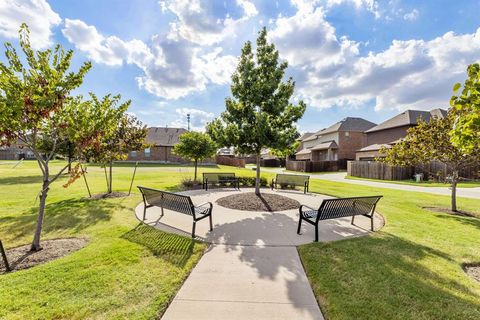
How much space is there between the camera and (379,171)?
22.7 metres

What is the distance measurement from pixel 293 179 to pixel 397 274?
8885 mm

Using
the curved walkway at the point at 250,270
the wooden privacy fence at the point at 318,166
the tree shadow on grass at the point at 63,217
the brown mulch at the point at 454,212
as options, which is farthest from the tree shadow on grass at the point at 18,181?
the wooden privacy fence at the point at 318,166

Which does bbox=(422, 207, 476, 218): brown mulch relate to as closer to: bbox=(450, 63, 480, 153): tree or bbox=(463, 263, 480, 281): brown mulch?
bbox=(463, 263, 480, 281): brown mulch

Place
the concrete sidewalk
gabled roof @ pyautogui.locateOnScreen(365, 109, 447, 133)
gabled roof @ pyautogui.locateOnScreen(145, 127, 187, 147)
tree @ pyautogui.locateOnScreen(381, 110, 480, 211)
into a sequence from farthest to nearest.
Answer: gabled roof @ pyautogui.locateOnScreen(145, 127, 187, 147) < gabled roof @ pyautogui.locateOnScreen(365, 109, 447, 133) < tree @ pyautogui.locateOnScreen(381, 110, 480, 211) < the concrete sidewalk

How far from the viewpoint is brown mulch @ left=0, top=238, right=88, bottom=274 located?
408 centimetres

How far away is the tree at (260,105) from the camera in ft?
29.7

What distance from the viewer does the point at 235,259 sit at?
435 cm

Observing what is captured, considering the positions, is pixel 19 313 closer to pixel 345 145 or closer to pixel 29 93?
pixel 29 93

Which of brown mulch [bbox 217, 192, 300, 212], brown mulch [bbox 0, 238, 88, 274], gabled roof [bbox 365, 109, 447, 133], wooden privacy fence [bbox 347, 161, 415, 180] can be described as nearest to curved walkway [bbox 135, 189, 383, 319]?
brown mulch [bbox 217, 192, 300, 212]

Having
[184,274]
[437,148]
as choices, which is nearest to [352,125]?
[437,148]

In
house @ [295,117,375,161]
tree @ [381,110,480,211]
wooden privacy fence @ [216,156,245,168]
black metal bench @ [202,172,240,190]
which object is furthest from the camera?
wooden privacy fence @ [216,156,245,168]

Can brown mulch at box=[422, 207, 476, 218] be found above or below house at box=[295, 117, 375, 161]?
below

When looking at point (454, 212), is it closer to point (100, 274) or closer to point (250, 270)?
point (250, 270)

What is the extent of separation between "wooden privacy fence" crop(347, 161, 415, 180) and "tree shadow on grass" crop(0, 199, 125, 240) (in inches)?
910
